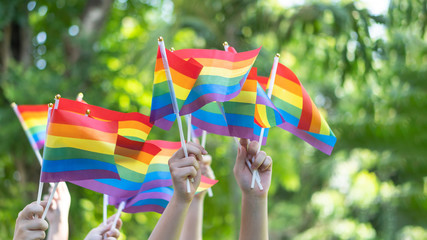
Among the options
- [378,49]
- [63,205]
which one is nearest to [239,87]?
[63,205]

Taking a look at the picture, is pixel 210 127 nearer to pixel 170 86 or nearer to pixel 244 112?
pixel 244 112

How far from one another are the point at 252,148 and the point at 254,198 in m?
0.24

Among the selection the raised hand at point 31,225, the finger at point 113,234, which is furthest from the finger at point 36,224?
the finger at point 113,234

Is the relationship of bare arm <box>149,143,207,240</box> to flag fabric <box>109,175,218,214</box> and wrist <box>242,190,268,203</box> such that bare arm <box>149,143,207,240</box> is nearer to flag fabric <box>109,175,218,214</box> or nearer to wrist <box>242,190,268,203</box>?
wrist <box>242,190,268,203</box>

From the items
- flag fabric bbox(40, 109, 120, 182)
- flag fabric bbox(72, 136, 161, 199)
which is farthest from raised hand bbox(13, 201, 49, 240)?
flag fabric bbox(72, 136, 161, 199)

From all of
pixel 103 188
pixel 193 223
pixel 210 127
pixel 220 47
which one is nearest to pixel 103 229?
pixel 103 188

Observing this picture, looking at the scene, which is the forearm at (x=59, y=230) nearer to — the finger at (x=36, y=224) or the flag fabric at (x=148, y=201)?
the flag fabric at (x=148, y=201)

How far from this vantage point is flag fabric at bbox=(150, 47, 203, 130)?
2.31 m

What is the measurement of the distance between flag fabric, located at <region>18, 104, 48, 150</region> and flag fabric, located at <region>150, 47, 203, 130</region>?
1.41m

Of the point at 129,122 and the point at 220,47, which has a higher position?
the point at 220,47

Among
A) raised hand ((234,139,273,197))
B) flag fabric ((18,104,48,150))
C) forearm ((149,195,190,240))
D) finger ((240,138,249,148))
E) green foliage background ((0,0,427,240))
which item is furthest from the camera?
green foliage background ((0,0,427,240))

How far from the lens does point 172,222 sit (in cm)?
205

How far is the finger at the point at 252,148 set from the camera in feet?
7.75

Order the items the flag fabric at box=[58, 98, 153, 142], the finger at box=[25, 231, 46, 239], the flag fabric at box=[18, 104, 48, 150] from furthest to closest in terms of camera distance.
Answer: the flag fabric at box=[18, 104, 48, 150] → the flag fabric at box=[58, 98, 153, 142] → the finger at box=[25, 231, 46, 239]
